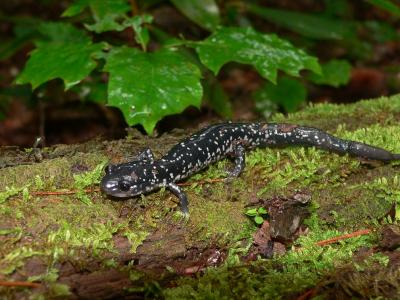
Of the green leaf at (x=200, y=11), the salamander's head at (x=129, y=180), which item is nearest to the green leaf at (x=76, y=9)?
the green leaf at (x=200, y=11)

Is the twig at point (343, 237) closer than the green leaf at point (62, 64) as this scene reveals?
Yes

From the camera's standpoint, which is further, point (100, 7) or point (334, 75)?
point (334, 75)

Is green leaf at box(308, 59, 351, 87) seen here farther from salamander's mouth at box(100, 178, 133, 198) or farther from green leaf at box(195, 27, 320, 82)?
salamander's mouth at box(100, 178, 133, 198)

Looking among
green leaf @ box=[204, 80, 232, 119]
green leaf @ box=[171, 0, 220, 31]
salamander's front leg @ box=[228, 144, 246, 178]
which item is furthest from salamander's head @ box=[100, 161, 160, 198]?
green leaf @ box=[204, 80, 232, 119]

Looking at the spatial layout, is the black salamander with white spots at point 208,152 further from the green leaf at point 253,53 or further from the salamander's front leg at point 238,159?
the green leaf at point 253,53

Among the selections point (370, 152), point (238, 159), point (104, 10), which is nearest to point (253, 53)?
point (238, 159)

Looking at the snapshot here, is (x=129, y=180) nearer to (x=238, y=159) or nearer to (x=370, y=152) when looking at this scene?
(x=238, y=159)

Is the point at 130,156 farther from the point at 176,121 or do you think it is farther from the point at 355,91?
the point at 355,91
